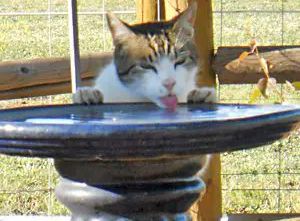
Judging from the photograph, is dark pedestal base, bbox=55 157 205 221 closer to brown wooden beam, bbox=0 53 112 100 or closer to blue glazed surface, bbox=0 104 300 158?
blue glazed surface, bbox=0 104 300 158

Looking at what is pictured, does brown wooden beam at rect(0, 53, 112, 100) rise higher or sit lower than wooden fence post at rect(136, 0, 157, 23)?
lower

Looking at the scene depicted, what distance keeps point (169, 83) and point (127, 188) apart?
1248mm

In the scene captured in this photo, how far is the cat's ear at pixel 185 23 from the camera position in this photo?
10.1 ft

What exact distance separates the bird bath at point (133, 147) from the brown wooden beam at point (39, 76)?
1.86 m

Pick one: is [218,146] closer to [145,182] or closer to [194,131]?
[194,131]

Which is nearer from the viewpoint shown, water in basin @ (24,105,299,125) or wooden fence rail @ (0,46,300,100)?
water in basin @ (24,105,299,125)

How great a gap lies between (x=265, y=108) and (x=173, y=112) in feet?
0.60

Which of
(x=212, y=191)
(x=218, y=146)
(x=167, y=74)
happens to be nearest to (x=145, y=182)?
(x=218, y=146)

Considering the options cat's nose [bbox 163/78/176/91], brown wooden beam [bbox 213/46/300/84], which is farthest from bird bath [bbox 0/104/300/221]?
brown wooden beam [bbox 213/46/300/84]

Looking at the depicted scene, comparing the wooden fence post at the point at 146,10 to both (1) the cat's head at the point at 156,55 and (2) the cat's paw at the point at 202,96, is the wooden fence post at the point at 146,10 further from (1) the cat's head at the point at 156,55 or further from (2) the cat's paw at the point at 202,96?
(2) the cat's paw at the point at 202,96

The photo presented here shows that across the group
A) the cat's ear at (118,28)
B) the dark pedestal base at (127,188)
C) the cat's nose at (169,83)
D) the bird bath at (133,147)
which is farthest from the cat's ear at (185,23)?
the dark pedestal base at (127,188)

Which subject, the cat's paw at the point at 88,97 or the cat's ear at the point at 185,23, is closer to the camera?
the cat's paw at the point at 88,97

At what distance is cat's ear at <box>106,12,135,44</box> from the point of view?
3.10 metres

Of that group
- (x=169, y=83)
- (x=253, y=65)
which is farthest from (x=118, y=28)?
(x=253, y=65)
